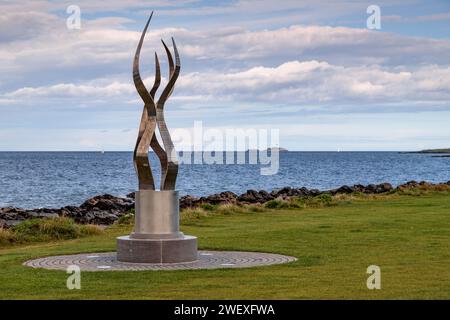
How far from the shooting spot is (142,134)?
1581 cm

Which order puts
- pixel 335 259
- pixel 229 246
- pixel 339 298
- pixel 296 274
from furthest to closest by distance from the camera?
1. pixel 229 246
2. pixel 335 259
3. pixel 296 274
4. pixel 339 298

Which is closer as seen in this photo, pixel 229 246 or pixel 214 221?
pixel 229 246

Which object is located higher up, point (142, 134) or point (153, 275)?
point (142, 134)

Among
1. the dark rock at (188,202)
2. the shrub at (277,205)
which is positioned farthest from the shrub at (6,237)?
the dark rock at (188,202)

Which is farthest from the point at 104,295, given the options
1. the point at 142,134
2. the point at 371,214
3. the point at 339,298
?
Answer: the point at 371,214

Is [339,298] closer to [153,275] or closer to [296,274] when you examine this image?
[296,274]

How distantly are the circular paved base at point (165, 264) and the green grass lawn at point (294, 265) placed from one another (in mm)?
456

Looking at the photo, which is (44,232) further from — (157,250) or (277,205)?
(277,205)

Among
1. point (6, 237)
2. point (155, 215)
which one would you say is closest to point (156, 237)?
point (155, 215)

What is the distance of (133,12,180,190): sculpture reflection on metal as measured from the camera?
51.3ft

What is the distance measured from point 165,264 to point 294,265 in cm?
236

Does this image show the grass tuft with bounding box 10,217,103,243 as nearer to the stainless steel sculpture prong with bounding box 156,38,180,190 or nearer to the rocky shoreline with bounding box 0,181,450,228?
the rocky shoreline with bounding box 0,181,450,228
